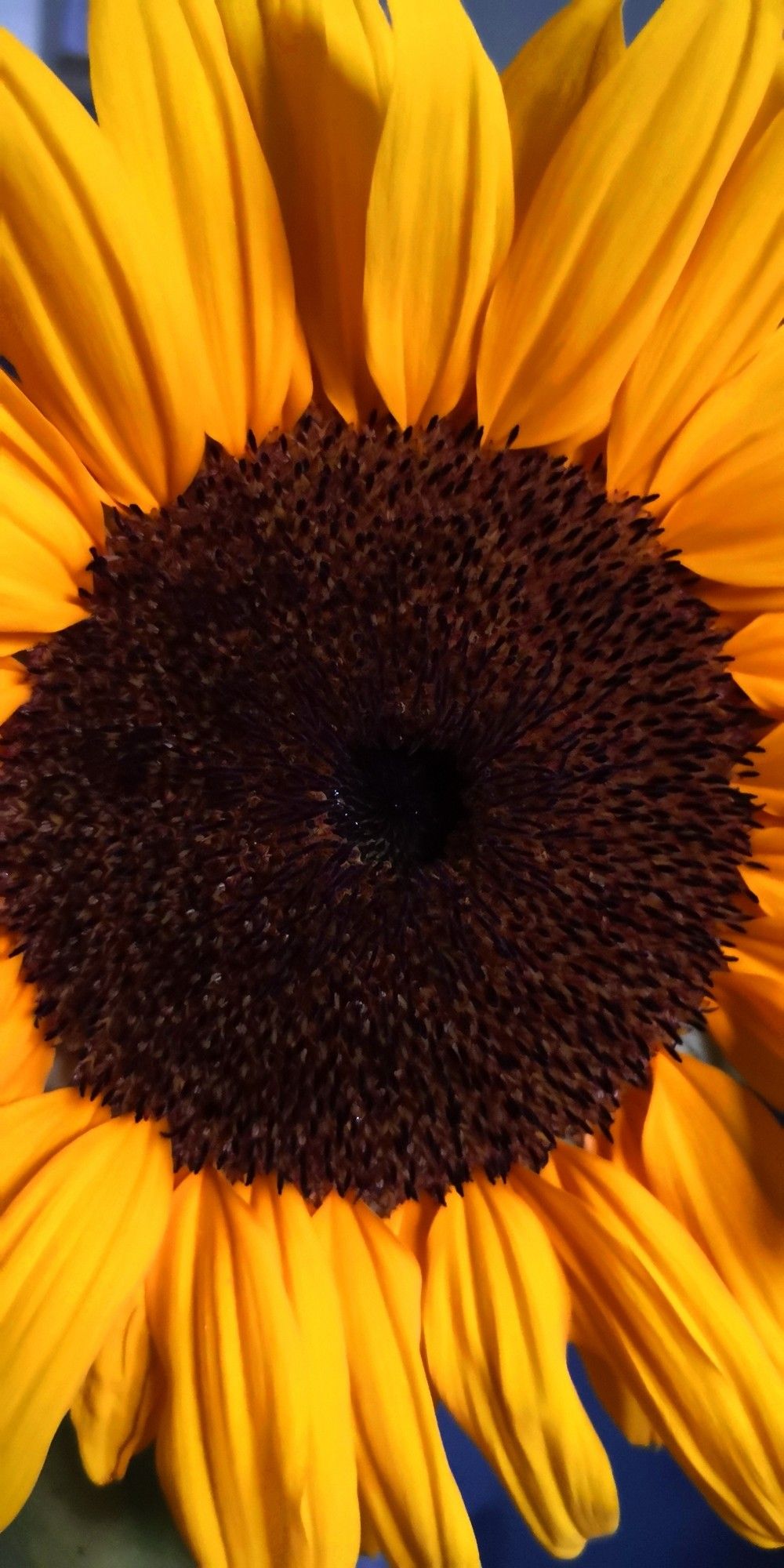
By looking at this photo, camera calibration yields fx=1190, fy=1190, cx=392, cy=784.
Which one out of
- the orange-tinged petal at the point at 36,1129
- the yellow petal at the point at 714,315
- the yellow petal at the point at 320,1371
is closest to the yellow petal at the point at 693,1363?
the yellow petal at the point at 320,1371

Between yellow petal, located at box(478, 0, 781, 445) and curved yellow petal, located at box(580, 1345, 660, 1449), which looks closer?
yellow petal, located at box(478, 0, 781, 445)

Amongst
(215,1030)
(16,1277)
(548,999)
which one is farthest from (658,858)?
(16,1277)

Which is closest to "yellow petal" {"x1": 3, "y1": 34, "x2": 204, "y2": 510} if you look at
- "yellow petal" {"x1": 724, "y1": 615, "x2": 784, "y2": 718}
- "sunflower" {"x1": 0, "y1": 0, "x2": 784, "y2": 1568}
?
"sunflower" {"x1": 0, "y1": 0, "x2": 784, "y2": 1568}

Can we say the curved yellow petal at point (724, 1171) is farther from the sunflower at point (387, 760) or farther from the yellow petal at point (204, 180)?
the yellow petal at point (204, 180)

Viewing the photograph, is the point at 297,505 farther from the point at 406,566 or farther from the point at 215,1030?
the point at 215,1030

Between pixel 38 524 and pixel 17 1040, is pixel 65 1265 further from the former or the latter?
pixel 38 524

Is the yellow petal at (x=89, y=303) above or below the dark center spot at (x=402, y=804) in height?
above

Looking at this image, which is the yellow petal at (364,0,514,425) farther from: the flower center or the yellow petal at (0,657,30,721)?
the yellow petal at (0,657,30,721)
